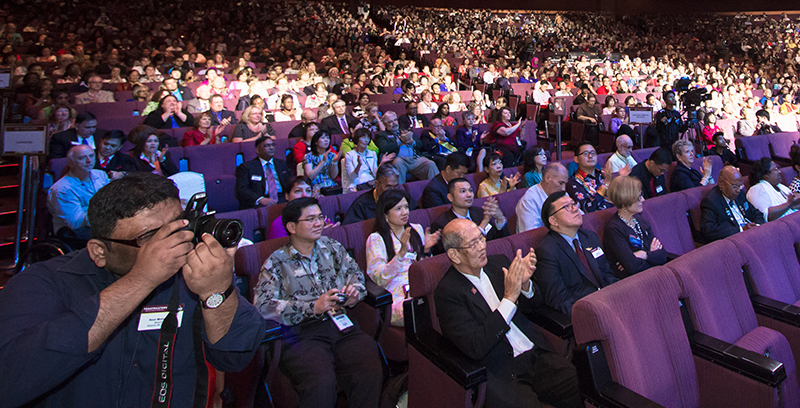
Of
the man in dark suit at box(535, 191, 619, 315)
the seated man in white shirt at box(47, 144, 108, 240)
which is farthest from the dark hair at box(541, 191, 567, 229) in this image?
the seated man in white shirt at box(47, 144, 108, 240)

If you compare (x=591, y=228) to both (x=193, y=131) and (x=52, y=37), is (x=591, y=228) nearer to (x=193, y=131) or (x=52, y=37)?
(x=193, y=131)

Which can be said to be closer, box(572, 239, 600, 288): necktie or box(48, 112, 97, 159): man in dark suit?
box(572, 239, 600, 288): necktie

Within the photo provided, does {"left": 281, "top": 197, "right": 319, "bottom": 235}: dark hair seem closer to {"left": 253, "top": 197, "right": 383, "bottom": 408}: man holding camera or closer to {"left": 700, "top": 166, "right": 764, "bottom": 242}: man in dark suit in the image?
{"left": 253, "top": 197, "right": 383, "bottom": 408}: man holding camera

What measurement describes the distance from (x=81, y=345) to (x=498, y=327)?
3.52 ft

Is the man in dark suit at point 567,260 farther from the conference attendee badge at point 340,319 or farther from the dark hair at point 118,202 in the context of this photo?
the dark hair at point 118,202

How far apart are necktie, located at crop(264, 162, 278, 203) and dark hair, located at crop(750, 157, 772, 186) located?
11.2 ft

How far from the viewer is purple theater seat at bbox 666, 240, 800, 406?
4.62 ft

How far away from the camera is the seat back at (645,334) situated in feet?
3.81

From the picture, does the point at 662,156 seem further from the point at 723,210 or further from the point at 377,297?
the point at 377,297

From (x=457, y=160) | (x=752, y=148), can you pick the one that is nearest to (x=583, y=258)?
(x=457, y=160)

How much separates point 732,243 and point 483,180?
175cm

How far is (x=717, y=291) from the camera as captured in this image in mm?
1522

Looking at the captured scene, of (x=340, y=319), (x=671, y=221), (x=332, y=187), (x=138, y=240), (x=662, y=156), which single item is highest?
(x=138, y=240)

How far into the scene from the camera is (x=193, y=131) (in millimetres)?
4043
